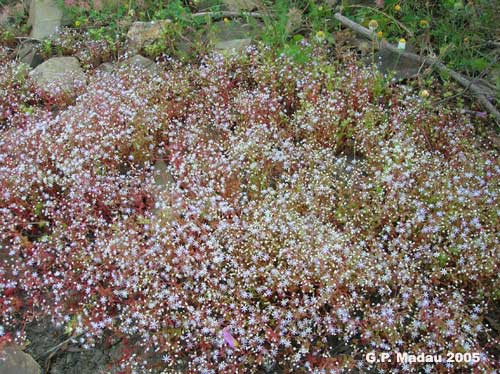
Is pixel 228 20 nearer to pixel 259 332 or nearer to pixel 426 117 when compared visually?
pixel 426 117

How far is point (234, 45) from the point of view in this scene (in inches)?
269

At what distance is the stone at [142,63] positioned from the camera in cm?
669

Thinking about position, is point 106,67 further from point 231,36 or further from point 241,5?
point 241,5

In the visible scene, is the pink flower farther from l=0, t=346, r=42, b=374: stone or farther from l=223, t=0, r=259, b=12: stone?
l=223, t=0, r=259, b=12: stone

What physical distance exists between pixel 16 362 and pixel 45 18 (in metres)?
5.66

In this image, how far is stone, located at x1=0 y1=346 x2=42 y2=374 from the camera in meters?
4.10

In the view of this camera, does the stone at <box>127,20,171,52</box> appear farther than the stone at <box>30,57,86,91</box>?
Yes

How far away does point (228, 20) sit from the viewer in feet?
24.3

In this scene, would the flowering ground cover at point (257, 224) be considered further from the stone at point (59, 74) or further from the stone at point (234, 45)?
the stone at point (234, 45)

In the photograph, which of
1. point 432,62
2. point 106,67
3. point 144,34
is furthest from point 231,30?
point 432,62

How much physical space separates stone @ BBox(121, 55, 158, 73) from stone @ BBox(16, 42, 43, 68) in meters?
1.57

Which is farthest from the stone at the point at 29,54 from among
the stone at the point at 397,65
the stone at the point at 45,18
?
the stone at the point at 397,65

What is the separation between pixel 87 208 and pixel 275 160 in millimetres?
1955

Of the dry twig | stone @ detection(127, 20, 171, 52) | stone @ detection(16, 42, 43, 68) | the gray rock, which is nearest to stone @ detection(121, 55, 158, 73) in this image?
the gray rock
